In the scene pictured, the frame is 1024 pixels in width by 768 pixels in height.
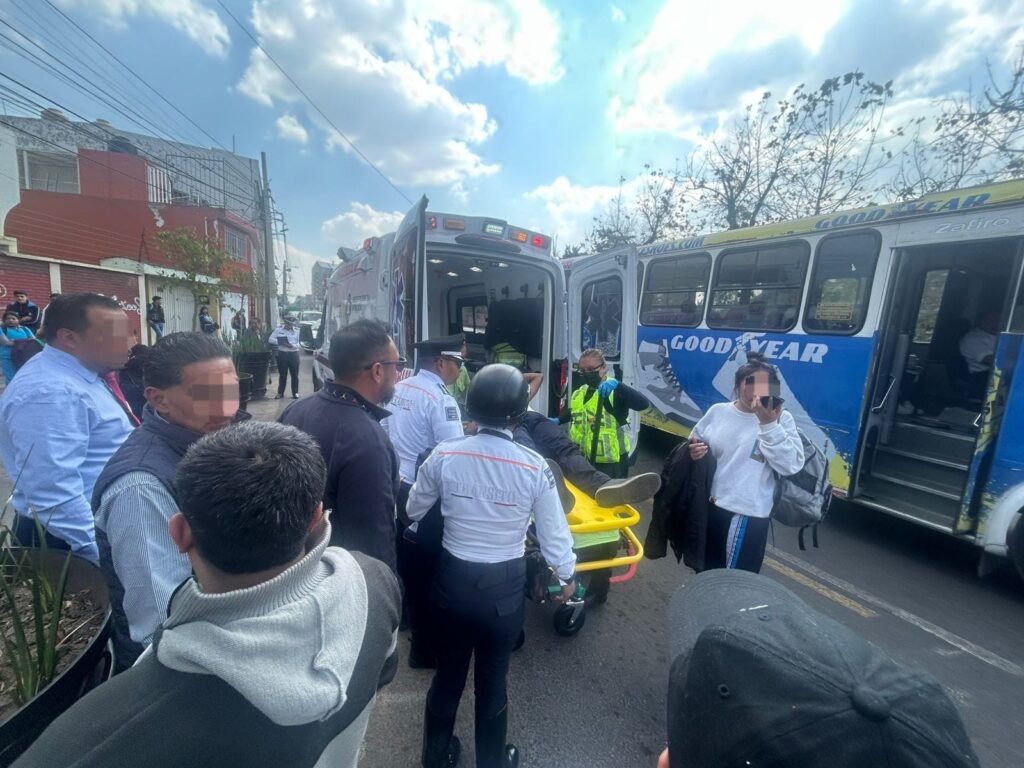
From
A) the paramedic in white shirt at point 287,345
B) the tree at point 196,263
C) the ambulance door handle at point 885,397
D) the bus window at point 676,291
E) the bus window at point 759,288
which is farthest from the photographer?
the tree at point 196,263

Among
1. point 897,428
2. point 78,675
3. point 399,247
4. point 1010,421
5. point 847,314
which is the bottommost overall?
point 78,675

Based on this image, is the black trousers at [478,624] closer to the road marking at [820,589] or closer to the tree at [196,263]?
the road marking at [820,589]

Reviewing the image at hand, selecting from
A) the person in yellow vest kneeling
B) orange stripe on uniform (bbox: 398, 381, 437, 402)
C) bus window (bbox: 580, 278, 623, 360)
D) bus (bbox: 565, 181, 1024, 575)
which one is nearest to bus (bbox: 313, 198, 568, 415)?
bus (bbox: 565, 181, 1024, 575)

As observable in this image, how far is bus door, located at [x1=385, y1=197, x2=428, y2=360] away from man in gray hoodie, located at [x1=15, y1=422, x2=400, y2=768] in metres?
2.83

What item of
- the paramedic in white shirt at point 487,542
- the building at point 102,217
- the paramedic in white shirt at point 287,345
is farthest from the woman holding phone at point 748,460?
the building at point 102,217

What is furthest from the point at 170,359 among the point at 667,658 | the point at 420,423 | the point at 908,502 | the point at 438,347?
the point at 908,502

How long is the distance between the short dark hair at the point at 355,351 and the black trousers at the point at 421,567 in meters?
0.66

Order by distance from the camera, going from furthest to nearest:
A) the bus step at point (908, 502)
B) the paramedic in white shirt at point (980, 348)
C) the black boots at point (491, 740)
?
the paramedic in white shirt at point (980, 348) < the bus step at point (908, 502) < the black boots at point (491, 740)

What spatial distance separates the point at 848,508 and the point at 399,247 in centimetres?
608

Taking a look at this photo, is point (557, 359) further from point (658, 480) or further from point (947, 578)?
point (947, 578)

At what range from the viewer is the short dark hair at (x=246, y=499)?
2.72 ft

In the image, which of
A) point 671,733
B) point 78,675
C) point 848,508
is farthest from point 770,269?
point 78,675

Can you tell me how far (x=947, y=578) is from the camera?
397 centimetres

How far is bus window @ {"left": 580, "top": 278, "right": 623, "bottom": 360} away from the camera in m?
4.92
